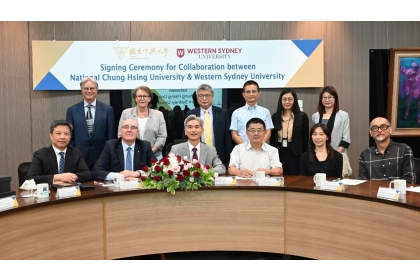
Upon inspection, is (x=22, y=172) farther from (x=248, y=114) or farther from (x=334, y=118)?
(x=334, y=118)

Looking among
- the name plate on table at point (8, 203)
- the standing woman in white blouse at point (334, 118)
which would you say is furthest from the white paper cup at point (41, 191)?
the standing woman in white blouse at point (334, 118)

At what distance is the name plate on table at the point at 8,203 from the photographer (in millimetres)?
3006

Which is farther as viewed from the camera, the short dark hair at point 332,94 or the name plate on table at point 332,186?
the short dark hair at point 332,94

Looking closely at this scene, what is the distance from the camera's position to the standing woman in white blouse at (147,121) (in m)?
5.03

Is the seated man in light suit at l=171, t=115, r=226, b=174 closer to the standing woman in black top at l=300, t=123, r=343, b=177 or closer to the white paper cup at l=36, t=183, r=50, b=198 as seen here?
the standing woman in black top at l=300, t=123, r=343, b=177

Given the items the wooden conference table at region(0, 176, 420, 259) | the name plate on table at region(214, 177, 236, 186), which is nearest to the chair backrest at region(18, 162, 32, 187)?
the wooden conference table at region(0, 176, 420, 259)

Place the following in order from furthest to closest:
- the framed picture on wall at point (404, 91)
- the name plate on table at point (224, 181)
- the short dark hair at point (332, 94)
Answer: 1. the framed picture on wall at point (404, 91)
2. the short dark hair at point (332, 94)
3. the name plate on table at point (224, 181)

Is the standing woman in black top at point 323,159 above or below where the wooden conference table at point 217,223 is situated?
above

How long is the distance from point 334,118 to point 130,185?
256cm

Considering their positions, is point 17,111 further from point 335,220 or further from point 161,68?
point 335,220


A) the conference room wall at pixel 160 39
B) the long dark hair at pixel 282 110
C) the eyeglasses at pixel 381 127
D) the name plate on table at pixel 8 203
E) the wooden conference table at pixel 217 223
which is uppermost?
the conference room wall at pixel 160 39

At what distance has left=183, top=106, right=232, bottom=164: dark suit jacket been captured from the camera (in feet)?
16.8

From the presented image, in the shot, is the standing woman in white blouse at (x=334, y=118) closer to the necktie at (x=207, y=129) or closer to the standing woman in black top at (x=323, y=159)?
the standing woman in black top at (x=323, y=159)

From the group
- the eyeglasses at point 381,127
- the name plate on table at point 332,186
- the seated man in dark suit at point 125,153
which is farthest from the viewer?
the seated man in dark suit at point 125,153
